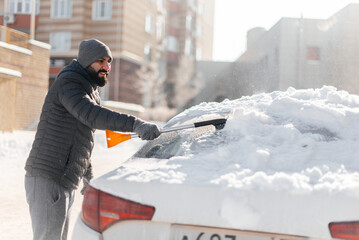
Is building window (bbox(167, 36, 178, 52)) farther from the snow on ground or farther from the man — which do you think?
the man

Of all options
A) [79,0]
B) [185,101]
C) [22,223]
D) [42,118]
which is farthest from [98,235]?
[185,101]

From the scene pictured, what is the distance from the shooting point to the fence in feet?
67.1

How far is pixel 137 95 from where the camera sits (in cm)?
3547

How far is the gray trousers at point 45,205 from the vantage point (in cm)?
304

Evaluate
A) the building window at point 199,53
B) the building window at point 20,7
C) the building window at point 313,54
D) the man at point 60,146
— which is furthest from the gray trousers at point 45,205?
the building window at point 199,53

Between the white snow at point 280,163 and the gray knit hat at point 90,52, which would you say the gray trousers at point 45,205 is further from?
the gray knit hat at point 90,52

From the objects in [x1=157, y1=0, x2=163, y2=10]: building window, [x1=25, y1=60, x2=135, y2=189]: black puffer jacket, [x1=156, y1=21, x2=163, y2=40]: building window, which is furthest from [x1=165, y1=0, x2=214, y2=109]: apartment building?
[x1=25, y1=60, x2=135, y2=189]: black puffer jacket

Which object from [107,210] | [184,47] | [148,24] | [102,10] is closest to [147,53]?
[148,24]

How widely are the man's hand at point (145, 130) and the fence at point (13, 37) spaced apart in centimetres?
1927

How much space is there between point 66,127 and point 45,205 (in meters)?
0.51

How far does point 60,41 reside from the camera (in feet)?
109

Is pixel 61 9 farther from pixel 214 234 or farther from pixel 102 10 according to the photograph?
pixel 214 234

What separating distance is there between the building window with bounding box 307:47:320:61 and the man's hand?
23280 mm

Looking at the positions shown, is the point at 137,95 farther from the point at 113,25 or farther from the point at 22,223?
the point at 22,223
